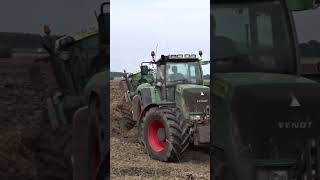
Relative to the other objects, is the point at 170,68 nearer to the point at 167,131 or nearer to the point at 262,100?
the point at 167,131

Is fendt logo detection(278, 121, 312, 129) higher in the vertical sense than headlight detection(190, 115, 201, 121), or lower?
lower

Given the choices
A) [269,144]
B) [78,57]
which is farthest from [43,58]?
[269,144]

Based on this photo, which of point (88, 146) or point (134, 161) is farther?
point (88, 146)

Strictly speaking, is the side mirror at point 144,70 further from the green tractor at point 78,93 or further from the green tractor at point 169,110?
the green tractor at point 78,93

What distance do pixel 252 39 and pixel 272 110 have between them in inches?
15.0

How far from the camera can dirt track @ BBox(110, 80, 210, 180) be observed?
3.01 meters

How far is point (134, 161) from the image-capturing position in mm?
3035

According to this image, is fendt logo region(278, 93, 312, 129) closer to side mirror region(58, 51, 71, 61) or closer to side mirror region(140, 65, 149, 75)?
side mirror region(140, 65, 149, 75)

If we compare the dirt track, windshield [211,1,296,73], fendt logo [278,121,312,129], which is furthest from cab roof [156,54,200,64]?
fendt logo [278,121,312,129]

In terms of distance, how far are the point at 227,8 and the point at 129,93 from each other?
2.18 feet

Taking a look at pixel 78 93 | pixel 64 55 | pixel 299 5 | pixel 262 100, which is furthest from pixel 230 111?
pixel 64 55

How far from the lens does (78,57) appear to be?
312 cm

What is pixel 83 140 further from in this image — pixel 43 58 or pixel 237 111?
pixel 237 111

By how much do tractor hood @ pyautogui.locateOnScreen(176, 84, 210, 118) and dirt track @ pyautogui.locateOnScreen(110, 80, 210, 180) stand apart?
0.24 metres
